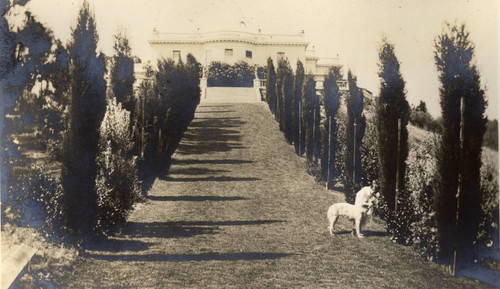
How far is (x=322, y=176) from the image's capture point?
17.0m

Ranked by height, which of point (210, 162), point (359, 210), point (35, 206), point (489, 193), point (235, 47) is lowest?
point (210, 162)

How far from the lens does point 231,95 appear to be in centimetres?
3856

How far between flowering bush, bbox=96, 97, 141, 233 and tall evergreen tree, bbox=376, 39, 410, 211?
6386 mm

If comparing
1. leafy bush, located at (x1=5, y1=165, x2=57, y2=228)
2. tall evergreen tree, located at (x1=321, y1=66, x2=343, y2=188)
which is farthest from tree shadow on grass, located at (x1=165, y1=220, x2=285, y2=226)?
tall evergreen tree, located at (x1=321, y1=66, x2=343, y2=188)

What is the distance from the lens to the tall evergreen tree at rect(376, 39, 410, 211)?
10.9 metres

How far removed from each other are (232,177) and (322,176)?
325 cm

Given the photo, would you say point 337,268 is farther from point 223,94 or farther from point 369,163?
point 223,94

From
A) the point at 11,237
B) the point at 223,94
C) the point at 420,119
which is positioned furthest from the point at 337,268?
the point at 223,94

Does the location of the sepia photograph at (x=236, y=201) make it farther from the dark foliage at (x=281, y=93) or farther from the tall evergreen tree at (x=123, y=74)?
the dark foliage at (x=281, y=93)

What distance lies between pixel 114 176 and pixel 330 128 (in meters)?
7.83

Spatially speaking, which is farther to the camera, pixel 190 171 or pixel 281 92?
pixel 281 92

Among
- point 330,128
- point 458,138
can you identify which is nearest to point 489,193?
point 458,138

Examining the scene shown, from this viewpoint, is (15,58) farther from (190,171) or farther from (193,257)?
(190,171)

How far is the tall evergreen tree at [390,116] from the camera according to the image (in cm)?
1088
